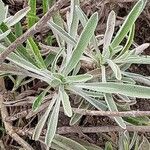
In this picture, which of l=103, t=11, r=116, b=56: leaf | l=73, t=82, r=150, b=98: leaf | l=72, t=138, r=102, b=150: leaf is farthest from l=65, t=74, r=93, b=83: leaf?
l=72, t=138, r=102, b=150: leaf

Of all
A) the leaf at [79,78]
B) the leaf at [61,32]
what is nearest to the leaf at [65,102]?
the leaf at [79,78]

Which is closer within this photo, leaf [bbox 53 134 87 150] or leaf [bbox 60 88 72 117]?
leaf [bbox 60 88 72 117]

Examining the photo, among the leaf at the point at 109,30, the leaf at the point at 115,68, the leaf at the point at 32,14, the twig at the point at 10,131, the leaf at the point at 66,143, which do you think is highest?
the leaf at the point at 32,14

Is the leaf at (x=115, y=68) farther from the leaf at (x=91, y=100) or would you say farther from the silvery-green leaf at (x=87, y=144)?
the silvery-green leaf at (x=87, y=144)

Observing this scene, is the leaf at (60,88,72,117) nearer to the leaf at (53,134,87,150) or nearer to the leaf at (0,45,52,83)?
the leaf at (0,45,52,83)

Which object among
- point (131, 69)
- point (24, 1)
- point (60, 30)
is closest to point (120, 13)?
point (131, 69)

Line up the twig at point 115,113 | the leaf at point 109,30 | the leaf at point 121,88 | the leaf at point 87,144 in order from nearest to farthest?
1. the twig at point 115,113
2. the leaf at point 121,88
3. the leaf at point 109,30
4. the leaf at point 87,144
